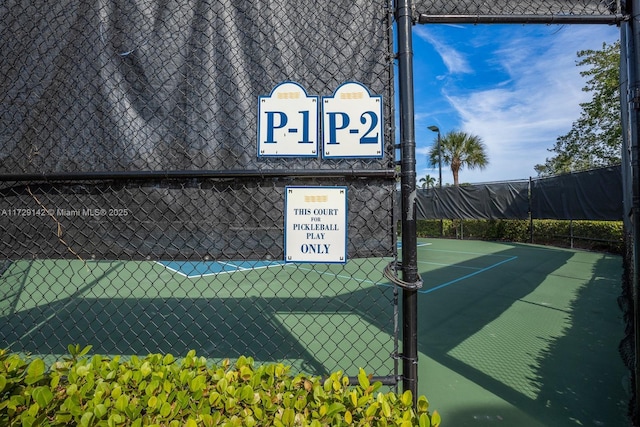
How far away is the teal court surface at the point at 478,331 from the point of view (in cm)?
245

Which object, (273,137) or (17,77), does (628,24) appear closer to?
(273,137)

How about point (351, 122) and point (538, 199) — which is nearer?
point (351, 122)

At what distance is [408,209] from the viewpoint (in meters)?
1.52

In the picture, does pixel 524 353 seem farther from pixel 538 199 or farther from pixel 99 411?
pixel 538 199

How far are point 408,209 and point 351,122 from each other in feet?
1.88

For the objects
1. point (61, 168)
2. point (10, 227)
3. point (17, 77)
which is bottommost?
point (10, 227)

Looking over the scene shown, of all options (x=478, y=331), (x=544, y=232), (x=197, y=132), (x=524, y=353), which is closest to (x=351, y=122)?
(x=197, y=132)

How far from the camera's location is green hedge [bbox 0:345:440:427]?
1176mm

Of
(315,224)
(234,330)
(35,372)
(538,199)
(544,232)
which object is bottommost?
(234,330)

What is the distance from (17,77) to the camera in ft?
6.05

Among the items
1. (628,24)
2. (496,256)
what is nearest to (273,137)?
(628,24)

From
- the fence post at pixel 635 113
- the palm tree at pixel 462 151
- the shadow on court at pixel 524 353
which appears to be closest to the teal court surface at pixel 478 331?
the shadow on court at pixel 524 353

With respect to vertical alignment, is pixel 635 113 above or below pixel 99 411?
above

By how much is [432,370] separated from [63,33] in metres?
3.90
